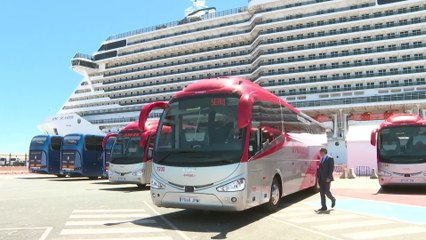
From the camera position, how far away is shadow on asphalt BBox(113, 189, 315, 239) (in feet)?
27.6

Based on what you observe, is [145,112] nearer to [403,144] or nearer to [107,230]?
[107,230]

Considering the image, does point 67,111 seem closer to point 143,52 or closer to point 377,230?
point 143,52

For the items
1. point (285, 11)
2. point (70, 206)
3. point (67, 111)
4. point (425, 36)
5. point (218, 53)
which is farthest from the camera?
point (67, 111)

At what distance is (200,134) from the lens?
9.01 m

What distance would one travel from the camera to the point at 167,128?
951 cm

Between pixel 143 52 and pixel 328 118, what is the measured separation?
3808 cm

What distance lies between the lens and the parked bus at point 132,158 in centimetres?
1795

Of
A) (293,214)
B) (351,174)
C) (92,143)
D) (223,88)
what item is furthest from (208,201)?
(351,174)

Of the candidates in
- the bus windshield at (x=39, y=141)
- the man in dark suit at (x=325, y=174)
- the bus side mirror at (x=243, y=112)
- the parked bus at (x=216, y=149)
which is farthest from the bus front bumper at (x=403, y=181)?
the bus windshield at (x=39, y=141)

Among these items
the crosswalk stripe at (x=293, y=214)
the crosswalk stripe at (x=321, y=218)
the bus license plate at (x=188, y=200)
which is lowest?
the crosswalk stripe at (x=293, y=214)

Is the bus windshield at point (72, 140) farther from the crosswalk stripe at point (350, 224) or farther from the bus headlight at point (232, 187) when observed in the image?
the crosswalk stripe at point (350, 224)

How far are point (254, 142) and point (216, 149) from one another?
0.91m

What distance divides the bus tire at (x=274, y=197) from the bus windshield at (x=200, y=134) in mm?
2327

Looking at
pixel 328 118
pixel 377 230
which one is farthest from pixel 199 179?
pixel 328 118
